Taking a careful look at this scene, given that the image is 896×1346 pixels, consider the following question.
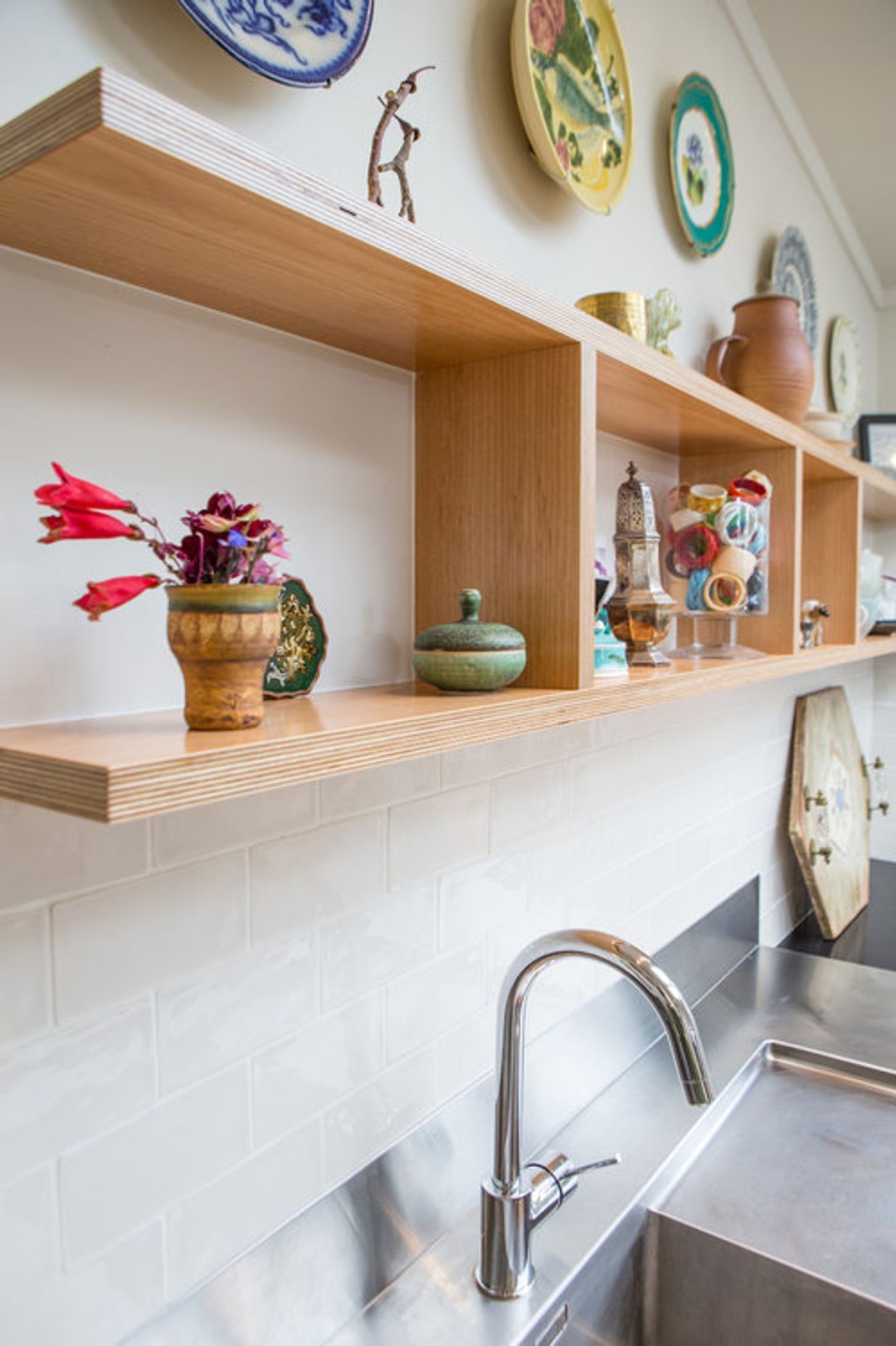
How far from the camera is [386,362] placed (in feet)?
3.30

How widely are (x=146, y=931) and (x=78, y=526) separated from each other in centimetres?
36

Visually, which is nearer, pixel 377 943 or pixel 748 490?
pixel 377 943

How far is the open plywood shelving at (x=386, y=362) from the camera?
0.54 m

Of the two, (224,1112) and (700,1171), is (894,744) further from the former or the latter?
(224,1112)

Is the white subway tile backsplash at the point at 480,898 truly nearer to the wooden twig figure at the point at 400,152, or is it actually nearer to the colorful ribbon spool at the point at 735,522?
the colorful ribbon spool at the point at 735,522

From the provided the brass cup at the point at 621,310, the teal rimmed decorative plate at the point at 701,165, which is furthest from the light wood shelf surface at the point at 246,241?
the teal rimmed decorative plate at the point at 701,165

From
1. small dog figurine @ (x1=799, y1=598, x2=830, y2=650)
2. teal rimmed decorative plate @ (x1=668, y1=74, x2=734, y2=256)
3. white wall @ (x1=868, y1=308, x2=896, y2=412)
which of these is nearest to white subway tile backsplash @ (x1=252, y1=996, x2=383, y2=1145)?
small dog figurine @ (x1=799, y1=598, x2=830, y2=650)

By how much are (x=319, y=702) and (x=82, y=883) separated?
0.80 feet

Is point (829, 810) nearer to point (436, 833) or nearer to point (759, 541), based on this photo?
point (759, 541)

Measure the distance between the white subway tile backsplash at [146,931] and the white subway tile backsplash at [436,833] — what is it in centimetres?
22

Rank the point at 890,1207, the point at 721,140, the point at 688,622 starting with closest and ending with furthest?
the point at 890,1207
the point at 688,622
the point at 721,140

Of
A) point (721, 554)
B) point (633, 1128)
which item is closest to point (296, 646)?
point (721, 554)

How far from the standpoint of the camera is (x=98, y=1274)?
752 millimetres

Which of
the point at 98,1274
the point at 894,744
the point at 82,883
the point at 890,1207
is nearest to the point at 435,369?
the point at 82,883
